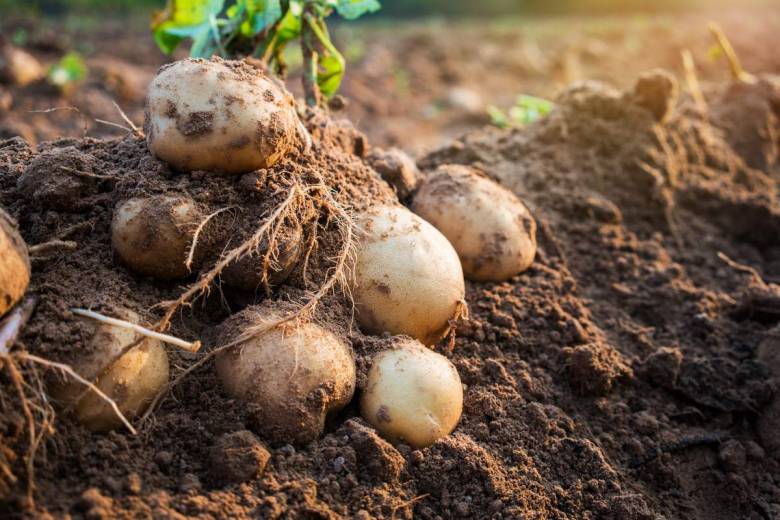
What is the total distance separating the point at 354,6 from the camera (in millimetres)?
3436

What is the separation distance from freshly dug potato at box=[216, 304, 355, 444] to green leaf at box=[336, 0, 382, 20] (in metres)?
1.63

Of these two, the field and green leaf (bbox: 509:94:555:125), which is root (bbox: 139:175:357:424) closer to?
the field

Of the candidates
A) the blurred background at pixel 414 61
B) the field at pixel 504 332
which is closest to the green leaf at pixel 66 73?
the blurred background at pixel 414 61

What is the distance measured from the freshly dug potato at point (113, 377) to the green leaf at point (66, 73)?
455 centimetres

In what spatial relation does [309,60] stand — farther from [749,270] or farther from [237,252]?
[749,270]

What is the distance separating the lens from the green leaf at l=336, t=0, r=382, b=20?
339 cm

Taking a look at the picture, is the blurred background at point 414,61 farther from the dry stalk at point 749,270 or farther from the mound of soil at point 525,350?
the dry stalk at point 749,270

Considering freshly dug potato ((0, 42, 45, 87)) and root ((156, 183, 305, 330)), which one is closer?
root ((156, 183, 305, 330))

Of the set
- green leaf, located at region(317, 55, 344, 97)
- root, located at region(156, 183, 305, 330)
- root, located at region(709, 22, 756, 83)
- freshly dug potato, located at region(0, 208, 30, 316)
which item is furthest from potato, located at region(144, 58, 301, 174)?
root, located at region(709, 22, 756, 83)

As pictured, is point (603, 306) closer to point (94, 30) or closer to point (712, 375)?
point (712, 375)

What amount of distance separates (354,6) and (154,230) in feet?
5.19

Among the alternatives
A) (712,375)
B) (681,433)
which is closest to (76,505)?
(681,433)

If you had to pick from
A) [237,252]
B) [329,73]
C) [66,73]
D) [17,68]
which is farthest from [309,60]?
[17,68]

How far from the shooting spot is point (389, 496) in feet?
7.57
